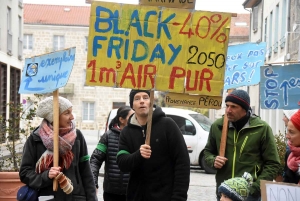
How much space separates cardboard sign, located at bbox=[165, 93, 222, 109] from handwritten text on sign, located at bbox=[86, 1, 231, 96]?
71 mm

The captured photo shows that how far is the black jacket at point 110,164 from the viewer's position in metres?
7.36

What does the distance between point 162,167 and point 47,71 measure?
133 centimetres

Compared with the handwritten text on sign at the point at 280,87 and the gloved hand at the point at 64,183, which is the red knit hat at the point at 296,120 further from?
the handwritten text on sign at the point at 280,87

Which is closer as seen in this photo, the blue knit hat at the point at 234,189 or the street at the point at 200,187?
the blue knit hat at the point at 234,189

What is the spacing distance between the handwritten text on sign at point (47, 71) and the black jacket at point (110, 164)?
1355 millimetres

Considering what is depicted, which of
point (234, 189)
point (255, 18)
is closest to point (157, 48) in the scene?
point (234, 189)

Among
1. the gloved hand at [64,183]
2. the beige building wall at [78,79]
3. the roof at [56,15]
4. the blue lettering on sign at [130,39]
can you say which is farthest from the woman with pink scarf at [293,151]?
the roof at [56,15]

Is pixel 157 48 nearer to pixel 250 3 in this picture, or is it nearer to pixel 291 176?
pixel 291 176

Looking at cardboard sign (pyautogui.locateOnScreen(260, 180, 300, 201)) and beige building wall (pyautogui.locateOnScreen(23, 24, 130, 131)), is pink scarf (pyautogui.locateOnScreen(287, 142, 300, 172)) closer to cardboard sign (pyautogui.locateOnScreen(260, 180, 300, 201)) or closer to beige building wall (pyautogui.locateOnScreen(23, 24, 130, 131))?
cardboard sign (pyautogui.locateOnScreen(260, 180, 300, 201))

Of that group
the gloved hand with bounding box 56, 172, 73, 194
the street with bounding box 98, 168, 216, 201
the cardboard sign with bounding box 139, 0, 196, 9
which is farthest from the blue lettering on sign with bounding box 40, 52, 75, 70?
Answer: the street with bounding box 98, 168, 216, 201

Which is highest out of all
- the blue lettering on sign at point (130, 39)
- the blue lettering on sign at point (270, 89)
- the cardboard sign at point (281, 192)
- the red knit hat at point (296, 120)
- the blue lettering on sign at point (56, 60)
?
the blue lettering on sign at point (130, 39)

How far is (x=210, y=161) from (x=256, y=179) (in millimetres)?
412

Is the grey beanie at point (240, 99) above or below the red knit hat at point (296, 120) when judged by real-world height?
above

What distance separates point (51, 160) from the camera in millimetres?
5797
